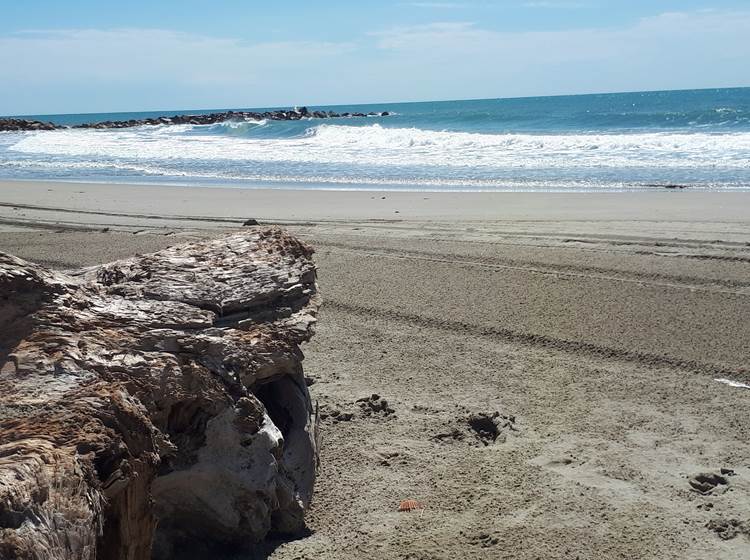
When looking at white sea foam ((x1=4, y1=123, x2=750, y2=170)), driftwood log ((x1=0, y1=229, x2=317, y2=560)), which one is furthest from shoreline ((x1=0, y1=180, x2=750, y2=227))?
driftwood log ((x1=0, y1=229, x2=317, y2=560))

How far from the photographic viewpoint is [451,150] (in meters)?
27.1

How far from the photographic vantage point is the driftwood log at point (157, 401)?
217cm

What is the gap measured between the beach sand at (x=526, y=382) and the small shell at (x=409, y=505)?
32mm

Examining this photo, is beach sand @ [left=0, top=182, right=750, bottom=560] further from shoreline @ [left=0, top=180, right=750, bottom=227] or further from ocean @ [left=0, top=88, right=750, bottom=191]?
ocean @ [left=0, top=88, right=750, bottom=191]

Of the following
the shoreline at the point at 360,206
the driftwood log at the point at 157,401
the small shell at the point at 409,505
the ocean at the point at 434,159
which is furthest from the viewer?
the ocean at the point at 434,159

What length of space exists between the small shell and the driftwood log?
0.42m

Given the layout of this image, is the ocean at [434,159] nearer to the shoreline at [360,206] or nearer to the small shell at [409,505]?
the shoreline at [360,206]

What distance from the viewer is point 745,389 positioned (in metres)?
4.82

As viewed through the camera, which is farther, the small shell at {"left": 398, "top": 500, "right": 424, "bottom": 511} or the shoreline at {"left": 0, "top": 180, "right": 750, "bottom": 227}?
the shoreline at {"left": 0, "top": 180, "right": 750, "bottom": 227}

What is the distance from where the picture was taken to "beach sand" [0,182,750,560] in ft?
11.1

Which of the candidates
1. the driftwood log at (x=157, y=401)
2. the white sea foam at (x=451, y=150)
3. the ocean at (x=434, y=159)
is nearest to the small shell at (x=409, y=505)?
the driftwood log at (x=157, y=401)

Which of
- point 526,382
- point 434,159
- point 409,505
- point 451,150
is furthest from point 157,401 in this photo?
point 451,150

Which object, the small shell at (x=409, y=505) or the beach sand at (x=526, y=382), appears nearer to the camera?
the beach sand at (x=526, y=382)

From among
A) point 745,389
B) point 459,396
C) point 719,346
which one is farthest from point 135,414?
point 719,346
